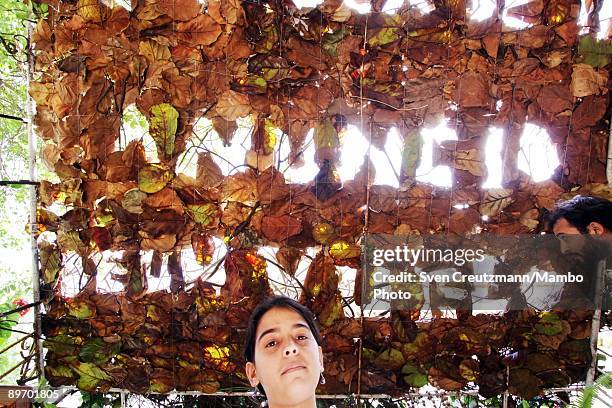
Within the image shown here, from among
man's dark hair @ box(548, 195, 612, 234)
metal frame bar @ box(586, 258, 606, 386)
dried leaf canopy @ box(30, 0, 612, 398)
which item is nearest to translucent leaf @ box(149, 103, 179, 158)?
dried leaf canopy @ box(30, 0, 612, 398)

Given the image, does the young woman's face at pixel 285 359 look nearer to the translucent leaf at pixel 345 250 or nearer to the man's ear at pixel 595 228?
the translucent leaf at pixel 345 250

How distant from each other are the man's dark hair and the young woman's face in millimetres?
633

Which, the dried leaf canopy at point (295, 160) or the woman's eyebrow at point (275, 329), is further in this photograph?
the dried leaf canopy at point (295, 160)

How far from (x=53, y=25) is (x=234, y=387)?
0.96 metres

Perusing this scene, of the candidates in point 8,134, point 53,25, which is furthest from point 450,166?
point 8,134

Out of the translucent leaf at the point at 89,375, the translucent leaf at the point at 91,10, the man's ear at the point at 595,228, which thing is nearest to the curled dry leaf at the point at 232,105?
the translucent leaf at the point at 91,10

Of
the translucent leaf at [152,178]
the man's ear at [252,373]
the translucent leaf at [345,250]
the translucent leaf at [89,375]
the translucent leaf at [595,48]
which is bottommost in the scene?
the translucent leaf at [89,375]

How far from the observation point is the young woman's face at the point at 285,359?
0.93m

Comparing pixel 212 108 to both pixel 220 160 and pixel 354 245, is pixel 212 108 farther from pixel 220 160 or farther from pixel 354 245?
pixel 354 245

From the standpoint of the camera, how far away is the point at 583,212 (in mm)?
1100

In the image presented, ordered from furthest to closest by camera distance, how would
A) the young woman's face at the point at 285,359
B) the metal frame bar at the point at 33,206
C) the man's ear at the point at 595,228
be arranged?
the metal frame bar at the point at 33,206 < the man's ear at the point at 595,228 < the young woman's face at the point at 285,359

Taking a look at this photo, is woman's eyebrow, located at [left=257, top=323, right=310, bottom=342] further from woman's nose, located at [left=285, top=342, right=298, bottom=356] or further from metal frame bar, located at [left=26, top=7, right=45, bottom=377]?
metal frame bar, located at [left=26, top=7, right=45, bottom=377]

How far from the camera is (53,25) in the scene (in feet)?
3.70

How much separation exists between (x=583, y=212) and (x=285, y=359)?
75 centimetres
